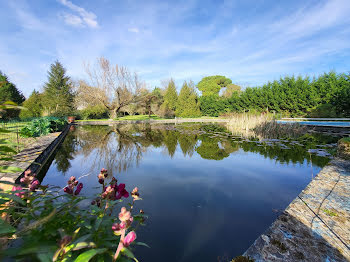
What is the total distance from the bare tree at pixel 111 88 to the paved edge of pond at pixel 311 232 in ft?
63.3

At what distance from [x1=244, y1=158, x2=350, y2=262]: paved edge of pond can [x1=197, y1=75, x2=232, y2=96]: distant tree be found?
33328 mm

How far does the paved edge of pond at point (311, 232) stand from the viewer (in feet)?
4.47

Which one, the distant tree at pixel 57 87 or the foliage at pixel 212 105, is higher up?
the distant tree at pixel 57 87

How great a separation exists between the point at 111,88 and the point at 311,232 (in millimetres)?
20162

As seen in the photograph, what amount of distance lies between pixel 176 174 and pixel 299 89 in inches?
646

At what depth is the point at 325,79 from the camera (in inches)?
548

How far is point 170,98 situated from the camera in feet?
80.4

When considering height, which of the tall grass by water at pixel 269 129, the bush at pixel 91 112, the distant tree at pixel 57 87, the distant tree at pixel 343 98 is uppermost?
the distant tree at pixel 57 87

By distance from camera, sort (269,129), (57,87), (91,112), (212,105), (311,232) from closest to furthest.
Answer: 1. (311,232)
2. (269,129)
3. (91,112)
4. (212,105)
5. (57,87)

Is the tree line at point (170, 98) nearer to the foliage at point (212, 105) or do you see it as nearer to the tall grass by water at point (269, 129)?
the foliage at point (212, 105)

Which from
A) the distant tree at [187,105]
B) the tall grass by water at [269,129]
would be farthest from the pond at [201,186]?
the distant tree at [187,105]

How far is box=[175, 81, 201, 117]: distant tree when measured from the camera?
22438mm

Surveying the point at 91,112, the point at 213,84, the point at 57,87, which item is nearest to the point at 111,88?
the point at 91,112

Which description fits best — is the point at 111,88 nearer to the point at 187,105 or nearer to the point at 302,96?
the point at 187,105
